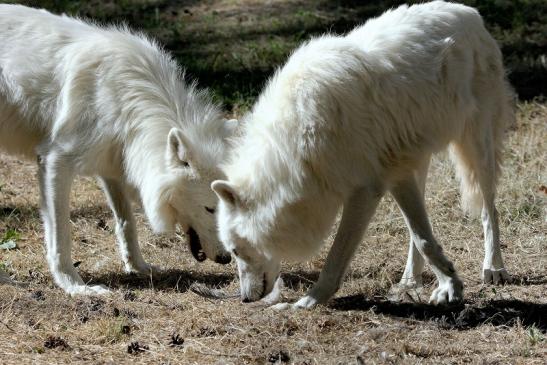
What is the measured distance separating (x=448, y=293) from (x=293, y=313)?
1055 millimetres

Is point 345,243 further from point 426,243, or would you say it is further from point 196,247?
point 196,247

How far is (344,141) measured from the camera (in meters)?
5.25

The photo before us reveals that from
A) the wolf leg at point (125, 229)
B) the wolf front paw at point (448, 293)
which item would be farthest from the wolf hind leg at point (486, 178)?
the wolf leg at point (125, 229)

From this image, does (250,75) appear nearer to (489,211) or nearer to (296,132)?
(489,211)

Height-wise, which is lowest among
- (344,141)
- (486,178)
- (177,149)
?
(486,178)

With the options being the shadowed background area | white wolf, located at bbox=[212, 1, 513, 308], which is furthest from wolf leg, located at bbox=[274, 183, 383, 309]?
the shadowed background area

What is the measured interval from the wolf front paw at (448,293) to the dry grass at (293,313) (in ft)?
0.30

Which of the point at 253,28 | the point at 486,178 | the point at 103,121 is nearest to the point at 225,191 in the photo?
the point at 103,121

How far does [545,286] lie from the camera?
6.00 meters

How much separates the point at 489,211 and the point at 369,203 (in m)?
1.36

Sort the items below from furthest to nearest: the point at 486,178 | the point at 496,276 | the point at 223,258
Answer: the point at 486,178 < the point at 496,276 < the point at 223,258

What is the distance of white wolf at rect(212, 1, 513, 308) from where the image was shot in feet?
17.2

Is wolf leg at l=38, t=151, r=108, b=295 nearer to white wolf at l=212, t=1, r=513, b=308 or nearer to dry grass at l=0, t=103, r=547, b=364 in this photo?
dry grass at l=0, t=103, r=547, b=364

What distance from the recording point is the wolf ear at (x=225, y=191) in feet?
17.3
